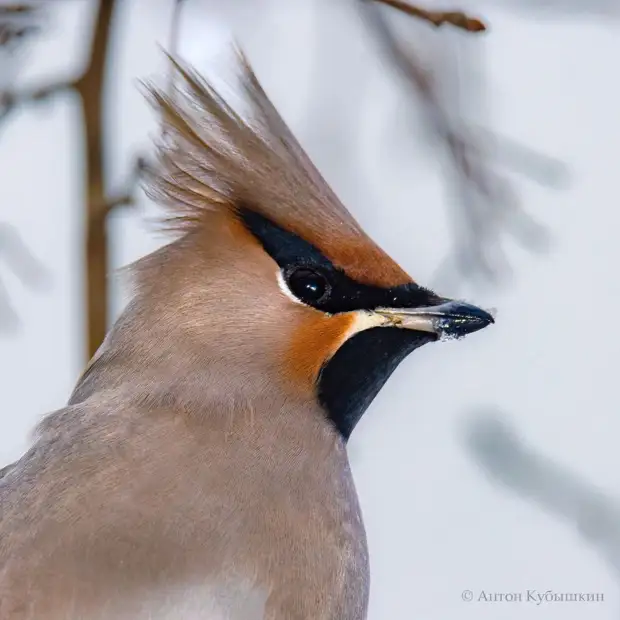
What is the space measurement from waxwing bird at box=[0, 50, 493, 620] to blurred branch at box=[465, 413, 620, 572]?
97 centimetres

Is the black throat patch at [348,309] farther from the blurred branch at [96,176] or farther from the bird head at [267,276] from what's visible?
the blurred branch at [96,176]

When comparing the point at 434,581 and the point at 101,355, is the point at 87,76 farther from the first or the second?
the point at 434,581

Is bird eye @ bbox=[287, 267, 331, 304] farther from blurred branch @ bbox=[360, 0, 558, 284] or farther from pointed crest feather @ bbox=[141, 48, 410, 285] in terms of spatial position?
blurred branch @ bbox=[360, 0, 558, 284]

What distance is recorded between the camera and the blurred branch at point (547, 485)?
3543 mm

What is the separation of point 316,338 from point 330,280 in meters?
0.11

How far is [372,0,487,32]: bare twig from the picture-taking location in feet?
8.75

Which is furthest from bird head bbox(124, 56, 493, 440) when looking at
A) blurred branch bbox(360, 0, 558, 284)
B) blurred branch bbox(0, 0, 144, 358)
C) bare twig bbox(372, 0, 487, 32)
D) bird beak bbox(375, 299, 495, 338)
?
blurred branch bbox(360, 0, 558, 284)

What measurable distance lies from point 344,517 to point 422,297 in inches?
16.3

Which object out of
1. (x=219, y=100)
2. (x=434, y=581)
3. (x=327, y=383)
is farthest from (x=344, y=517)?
(x=434, y=581)

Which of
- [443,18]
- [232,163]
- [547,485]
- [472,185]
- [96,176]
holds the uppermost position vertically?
[443,18]

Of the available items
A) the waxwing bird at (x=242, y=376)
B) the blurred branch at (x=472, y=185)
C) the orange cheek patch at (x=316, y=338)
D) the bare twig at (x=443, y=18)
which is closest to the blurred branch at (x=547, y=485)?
the blurred branch at (x=472, y=185)

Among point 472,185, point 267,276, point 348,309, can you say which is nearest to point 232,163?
point 267,276

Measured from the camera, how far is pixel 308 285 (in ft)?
8.38

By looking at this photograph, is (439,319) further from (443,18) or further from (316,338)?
(443,18)
